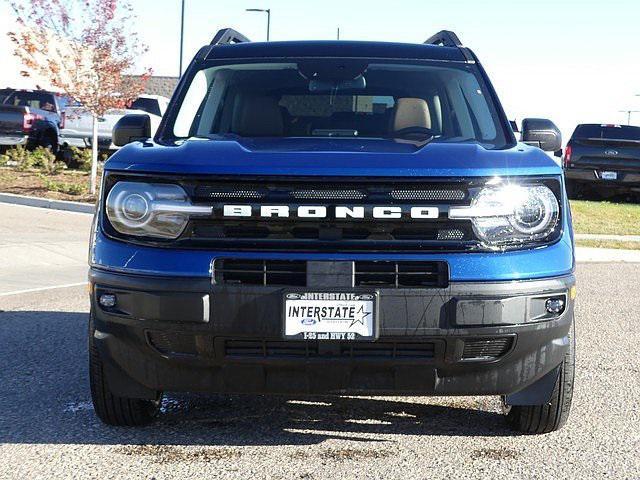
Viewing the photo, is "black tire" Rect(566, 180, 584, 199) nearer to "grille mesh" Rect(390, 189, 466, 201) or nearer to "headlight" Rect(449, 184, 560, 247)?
"headlight" Rect(449, 184, 560, 247)

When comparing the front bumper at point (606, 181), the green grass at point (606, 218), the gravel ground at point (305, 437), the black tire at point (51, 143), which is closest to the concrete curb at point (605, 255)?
the green grass at point (606, 218)

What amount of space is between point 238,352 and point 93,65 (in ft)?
53.7

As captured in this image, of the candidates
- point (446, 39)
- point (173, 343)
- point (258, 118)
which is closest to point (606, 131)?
point (446, 39)

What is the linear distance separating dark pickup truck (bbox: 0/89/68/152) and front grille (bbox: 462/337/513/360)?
66.6 ft

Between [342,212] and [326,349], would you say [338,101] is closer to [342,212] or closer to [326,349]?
[342,212]

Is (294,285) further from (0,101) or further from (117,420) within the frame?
(0,101)

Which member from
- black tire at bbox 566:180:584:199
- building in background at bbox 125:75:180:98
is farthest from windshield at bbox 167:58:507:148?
building in background at bbox 125:75:180:98

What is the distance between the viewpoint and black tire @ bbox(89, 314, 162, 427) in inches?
174

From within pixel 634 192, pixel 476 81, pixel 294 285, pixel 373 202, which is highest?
pixel 476 81

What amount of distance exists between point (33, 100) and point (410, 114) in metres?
22.7

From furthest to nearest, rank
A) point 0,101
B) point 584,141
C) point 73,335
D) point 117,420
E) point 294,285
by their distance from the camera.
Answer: point 0,101
point 584,141
point 73,335
point 117,420
point 294,285

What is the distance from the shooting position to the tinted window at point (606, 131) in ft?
76.6

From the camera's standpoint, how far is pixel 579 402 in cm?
535

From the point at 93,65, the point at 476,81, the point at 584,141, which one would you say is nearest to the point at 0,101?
the point at 93,65
